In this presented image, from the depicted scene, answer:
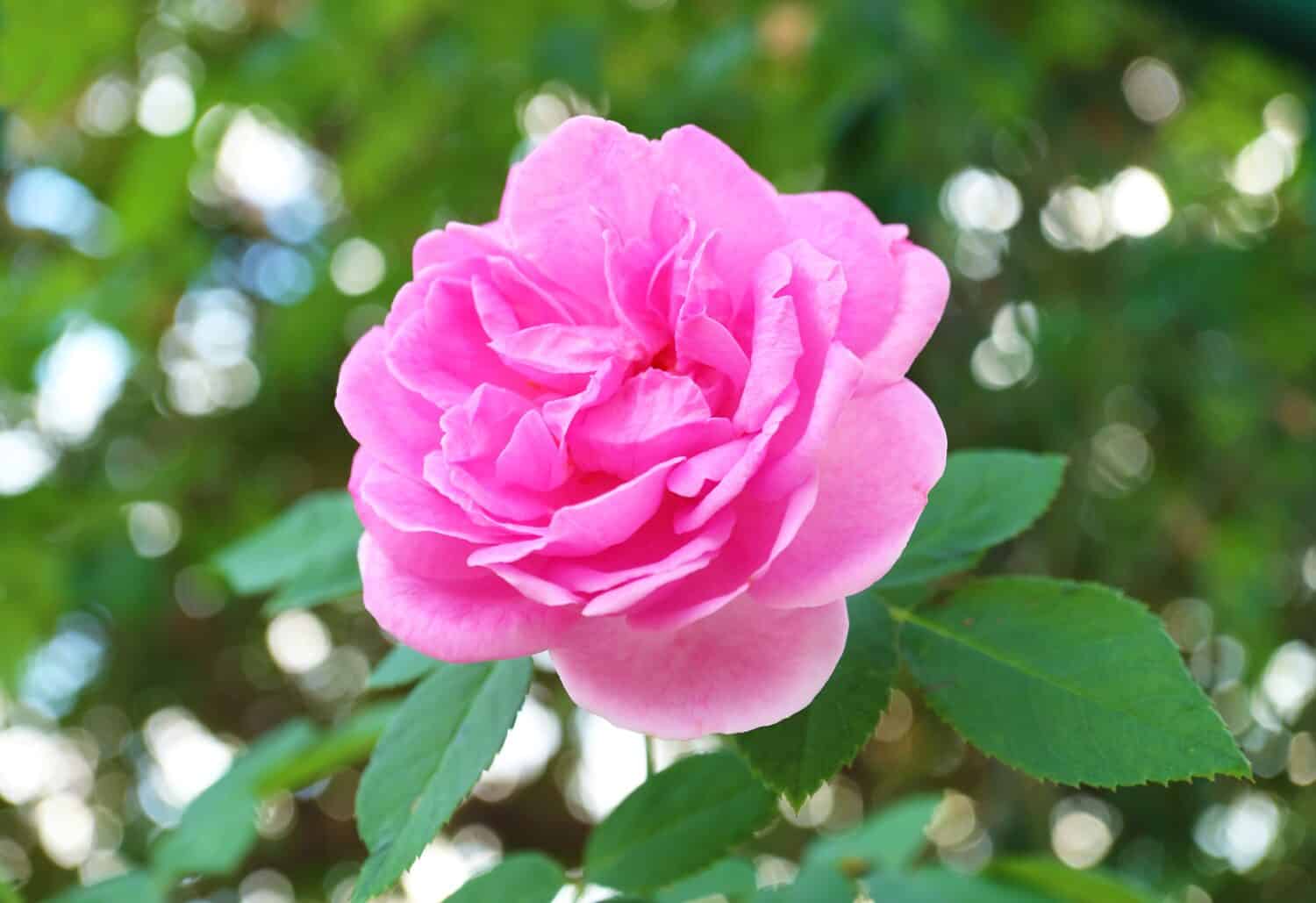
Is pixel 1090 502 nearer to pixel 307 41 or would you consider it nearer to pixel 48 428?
pixel 307 41

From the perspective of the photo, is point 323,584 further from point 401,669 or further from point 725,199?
point 725,199

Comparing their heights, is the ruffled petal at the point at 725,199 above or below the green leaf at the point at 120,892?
above

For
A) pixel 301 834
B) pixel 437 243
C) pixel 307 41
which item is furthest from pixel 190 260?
pixel 437 243

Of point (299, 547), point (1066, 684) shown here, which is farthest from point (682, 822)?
point (299, 547)

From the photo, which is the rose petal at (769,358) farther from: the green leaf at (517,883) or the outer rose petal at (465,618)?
the green leaf at (517,883)

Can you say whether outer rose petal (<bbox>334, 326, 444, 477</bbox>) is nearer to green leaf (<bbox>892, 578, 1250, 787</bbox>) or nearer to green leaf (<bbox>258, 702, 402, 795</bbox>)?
green leaf (<bbox>892, 578, 1250, 787</bbox>)

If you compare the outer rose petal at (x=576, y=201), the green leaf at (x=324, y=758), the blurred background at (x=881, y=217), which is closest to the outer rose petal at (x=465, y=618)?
the outer rose petal at (x=576, y=201)
